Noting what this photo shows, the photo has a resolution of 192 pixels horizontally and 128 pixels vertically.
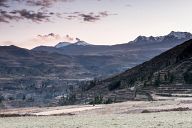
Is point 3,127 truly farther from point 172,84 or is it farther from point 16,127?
point 172,84

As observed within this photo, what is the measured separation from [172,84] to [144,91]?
16.3 m

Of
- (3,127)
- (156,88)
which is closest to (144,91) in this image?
(156,88)

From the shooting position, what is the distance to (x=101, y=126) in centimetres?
5575

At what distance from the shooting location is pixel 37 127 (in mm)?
57219

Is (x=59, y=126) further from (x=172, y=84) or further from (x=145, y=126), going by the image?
(x=172, y=84)

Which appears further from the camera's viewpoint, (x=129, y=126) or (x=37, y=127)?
(x=37, y=127)

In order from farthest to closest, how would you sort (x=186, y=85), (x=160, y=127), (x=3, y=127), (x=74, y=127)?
1. (x=186, y=85)
2. (x=3, y=127)
3. (x=74, y=127)
4. (x=160, y=127)

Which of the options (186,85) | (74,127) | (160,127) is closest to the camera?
(160,127)

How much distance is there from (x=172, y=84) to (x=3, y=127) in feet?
481

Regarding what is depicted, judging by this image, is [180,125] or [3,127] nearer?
[180,125]

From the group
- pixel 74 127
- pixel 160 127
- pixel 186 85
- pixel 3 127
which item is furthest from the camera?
pixel 186 85

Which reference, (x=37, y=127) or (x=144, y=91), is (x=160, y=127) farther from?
(x=144, y=91)

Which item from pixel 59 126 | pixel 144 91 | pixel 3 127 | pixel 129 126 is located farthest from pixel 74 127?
pixel 144 91

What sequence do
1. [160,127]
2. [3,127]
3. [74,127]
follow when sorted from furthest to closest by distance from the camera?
1. [3,127]
2. [74,127]
3. [160,127]
